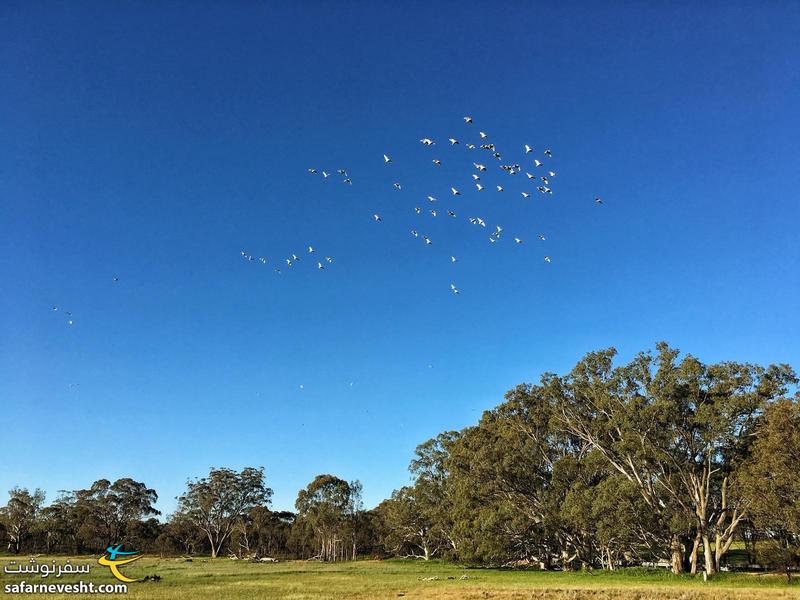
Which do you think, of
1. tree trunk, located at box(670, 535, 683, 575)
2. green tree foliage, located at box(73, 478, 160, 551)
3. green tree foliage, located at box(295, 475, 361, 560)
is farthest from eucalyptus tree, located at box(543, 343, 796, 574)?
green tree foliage, located at box(73, 478, 160, 551)

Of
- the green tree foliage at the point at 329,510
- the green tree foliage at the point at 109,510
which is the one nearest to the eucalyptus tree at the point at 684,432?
the green tree foliage at the point at 329,510

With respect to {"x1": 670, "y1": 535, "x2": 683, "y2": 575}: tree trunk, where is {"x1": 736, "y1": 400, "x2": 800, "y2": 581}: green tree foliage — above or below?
above

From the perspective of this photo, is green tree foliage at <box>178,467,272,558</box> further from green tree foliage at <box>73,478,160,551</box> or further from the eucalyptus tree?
the eucalyptus tree

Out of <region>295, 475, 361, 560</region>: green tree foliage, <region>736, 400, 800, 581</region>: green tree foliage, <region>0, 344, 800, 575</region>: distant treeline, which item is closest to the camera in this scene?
<region>736, 400, 800, 581</region>: green tree foliage

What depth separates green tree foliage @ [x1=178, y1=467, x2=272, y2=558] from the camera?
109 metres

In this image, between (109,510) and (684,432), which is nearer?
(684,432)

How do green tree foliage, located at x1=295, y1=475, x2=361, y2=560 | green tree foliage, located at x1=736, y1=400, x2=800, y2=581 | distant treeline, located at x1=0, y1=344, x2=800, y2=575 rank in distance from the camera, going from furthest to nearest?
green tree foliage, located at x1=295, y1=475, x2=361, y2=560, distant treeline, located at x1=0, y1=344, x2=800, y2=575, green tree foliage, located at x1=736, y1=400, x2=800, y2=581

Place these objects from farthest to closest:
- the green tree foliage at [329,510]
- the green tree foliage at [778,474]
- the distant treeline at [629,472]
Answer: the green tree foliage at [329,510], the distant treeline at [629,472], the green tree foliage at [778,474]

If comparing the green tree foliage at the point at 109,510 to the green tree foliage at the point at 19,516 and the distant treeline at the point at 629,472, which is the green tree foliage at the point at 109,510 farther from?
the distant treeline at the point at 629,472

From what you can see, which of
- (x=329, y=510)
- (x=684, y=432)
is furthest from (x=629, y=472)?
(x=329, y=510)

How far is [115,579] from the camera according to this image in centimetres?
3388

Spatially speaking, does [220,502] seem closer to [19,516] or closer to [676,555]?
[19,516]

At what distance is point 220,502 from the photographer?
10950cm

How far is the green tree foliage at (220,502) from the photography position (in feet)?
357
